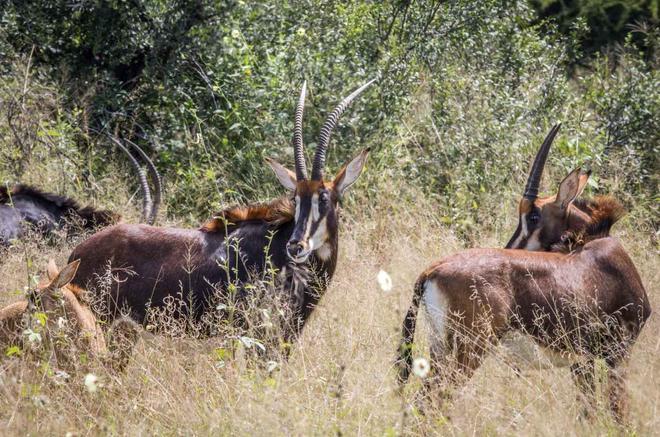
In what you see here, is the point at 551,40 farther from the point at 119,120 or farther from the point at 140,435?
the point at 140,435

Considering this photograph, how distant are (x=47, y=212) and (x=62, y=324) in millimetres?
3568

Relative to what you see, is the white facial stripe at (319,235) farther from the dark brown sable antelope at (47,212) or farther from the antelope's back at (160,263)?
the dark brown sable antelope at (47,212)

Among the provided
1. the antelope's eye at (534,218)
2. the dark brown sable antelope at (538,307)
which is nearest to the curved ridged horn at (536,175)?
the antelope's eye at (534,218)

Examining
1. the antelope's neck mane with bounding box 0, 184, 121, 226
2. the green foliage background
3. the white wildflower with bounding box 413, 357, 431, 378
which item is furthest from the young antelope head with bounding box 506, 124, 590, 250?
the antelope's neck mane with bounding box 0, 184, 121, 226

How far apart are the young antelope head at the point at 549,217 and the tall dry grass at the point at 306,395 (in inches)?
29.9

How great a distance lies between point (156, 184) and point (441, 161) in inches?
100

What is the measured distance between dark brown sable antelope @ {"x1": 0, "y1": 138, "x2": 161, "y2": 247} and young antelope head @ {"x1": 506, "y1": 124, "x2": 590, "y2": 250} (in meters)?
3.07

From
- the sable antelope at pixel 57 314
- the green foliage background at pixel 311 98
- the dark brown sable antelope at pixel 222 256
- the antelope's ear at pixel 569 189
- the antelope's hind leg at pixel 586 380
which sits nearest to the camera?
the antelope's hind leg at pixel 586 380

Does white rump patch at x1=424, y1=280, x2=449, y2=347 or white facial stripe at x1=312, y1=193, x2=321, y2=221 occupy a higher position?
white facial stripe at x1=312, y1=193, x2=321, y2=221

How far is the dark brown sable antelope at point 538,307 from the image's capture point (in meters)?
4.36

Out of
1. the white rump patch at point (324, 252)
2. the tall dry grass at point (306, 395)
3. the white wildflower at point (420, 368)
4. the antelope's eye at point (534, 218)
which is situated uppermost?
the white wildflower at point (420, 368)

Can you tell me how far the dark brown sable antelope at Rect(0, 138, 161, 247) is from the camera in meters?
7.50

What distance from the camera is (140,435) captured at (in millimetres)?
3920

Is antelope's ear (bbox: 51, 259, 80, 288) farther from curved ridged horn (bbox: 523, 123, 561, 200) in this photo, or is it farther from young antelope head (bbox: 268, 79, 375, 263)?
curved ridged horn (bbox: 523, 123, 561, 200)
